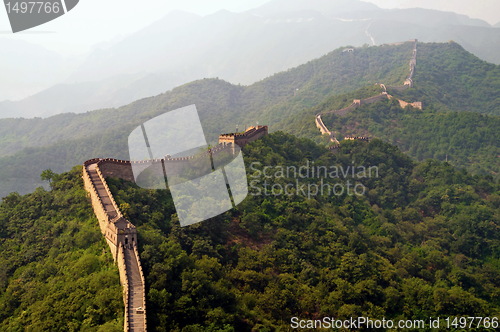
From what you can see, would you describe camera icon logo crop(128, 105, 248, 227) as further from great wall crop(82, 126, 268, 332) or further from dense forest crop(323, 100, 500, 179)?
dense forest crop(323, 100, 500, 179)

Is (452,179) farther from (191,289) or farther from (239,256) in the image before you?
(191,289)

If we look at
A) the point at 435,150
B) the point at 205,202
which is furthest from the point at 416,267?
the point at 435,150

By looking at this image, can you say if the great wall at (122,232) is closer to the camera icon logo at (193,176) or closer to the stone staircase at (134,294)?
the stone staircase at (134,294)
